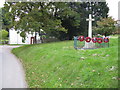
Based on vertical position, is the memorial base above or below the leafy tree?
below

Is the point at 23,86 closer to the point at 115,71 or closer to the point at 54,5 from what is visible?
the point at 115,71

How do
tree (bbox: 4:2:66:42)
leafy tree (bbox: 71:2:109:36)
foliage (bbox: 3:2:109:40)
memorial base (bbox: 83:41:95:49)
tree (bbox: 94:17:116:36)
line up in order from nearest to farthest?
1. memorial base (bbox: 83:41:95:49)
2. tree (bbox: 4:2:66:42)
3. foliage (bbox: 3:2:109:40)
4. tree (bbox: 94:17:116:36)
5. leafy tree (bbox: 71:2:109:36)

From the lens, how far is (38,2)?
1781cm

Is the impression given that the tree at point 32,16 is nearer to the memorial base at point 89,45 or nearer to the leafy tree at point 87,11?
the leafy tree at point 87,11

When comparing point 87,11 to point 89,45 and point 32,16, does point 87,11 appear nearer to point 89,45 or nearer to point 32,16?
point 32,16

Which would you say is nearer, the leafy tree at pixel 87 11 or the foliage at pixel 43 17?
the foliage at pixel 43 17

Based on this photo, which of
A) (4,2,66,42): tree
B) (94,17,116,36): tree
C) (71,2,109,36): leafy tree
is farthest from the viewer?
(71,2,109,36): leafy tree

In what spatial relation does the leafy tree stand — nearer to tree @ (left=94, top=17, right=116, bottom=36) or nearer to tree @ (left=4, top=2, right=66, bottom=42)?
tree @ (left=94, top=17, right=116, bottom=36)

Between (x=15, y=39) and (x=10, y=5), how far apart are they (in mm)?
15051

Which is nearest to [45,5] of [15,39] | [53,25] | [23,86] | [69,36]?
[53,25]

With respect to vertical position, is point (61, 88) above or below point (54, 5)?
below

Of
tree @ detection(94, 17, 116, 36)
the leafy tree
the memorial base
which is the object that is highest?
the leafy tree

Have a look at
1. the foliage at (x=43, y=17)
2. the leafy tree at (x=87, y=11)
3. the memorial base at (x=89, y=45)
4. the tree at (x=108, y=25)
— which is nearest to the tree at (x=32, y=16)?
the foliage at (x=43, y=17)

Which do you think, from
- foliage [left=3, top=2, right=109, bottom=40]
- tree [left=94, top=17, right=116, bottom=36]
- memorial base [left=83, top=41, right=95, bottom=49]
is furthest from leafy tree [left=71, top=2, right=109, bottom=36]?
memorial base [left=83, top=41, right=95, bottom=49]
